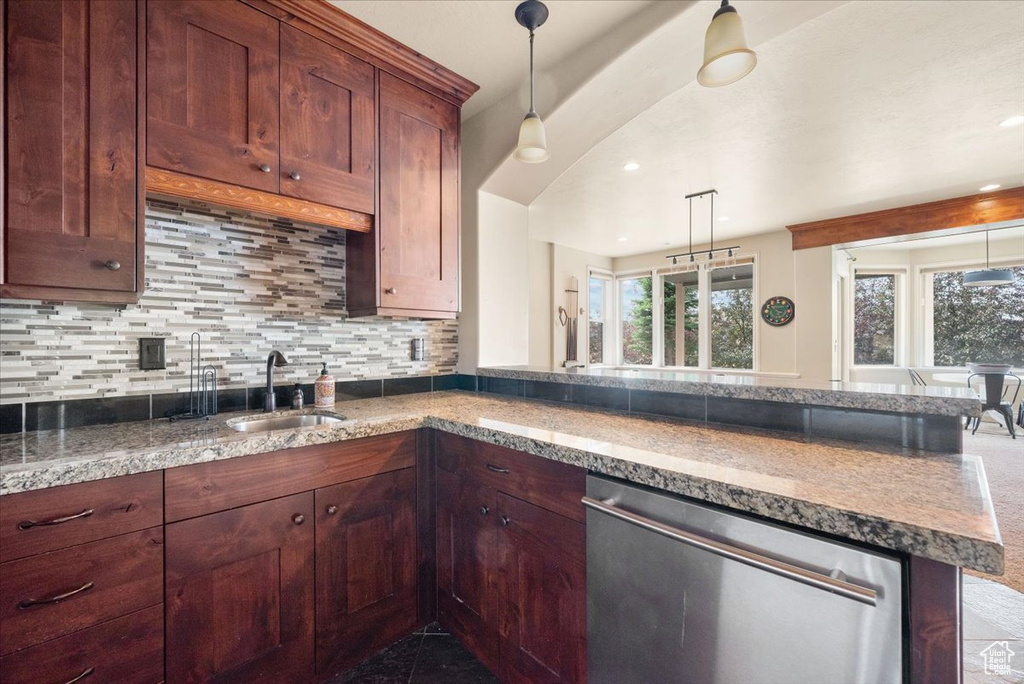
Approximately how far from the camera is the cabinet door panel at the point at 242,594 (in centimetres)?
124

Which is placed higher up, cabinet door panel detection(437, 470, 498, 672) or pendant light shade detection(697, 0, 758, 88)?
pendant light shade detection(697, 0, 758, 88)

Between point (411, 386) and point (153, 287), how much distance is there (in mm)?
1229

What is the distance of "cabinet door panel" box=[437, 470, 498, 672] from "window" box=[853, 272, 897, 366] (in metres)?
7.73

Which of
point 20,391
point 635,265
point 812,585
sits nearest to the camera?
point 812,585

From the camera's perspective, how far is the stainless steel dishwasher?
776mm

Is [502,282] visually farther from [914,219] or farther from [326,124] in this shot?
[914,219]

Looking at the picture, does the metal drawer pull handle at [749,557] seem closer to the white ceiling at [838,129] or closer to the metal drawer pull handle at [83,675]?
the metal drawer pull handle at [83,675]

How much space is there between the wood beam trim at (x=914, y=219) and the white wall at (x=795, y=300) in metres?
0.20

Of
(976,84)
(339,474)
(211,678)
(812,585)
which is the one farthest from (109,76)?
(976,84)

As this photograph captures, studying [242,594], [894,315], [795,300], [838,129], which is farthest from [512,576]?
[894,315]

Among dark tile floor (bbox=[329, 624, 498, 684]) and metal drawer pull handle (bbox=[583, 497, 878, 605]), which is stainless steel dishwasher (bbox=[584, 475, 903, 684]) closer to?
metal drawer pull handle (bbox=[583, 497, 878, 605])

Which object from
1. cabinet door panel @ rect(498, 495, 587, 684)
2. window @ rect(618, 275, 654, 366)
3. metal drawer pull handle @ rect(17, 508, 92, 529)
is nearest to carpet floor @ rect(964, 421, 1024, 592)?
cabinet door panel @ rect(498, 495, 587, 684)

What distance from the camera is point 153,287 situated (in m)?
1.66

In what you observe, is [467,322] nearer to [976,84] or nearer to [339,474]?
[339,474]
